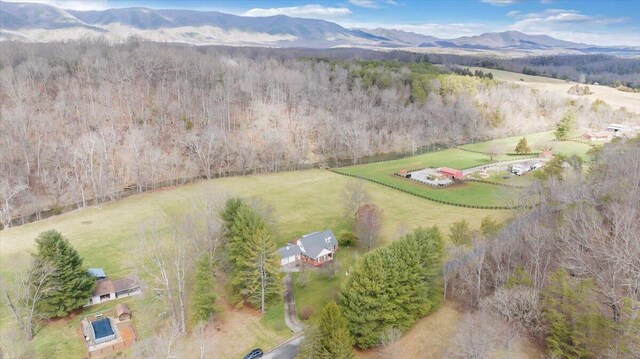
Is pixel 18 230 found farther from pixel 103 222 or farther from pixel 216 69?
pixel 216 69

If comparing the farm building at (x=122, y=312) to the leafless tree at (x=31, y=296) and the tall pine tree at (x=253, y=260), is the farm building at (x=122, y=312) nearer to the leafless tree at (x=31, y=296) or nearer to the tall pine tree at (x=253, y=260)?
the leafless tree at (x=31, y=296)

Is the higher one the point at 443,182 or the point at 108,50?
the point at 108,50

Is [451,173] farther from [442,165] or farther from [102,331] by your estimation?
[102,331]

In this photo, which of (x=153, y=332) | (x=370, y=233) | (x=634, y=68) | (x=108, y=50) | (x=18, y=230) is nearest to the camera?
(x=153, y=332)

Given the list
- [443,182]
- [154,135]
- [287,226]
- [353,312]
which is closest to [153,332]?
[353,312]

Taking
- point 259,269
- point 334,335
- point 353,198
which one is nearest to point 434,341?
point 334,335

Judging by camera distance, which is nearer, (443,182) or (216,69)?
(443,182)

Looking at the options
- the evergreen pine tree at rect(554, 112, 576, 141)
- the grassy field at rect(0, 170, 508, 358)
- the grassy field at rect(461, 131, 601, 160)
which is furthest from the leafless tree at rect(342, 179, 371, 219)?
the evergreen pine tree at rect(554, 112, 576, 141)
